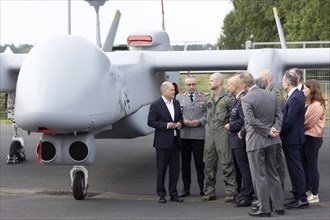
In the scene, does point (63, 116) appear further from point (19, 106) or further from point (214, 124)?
point (214, 124)

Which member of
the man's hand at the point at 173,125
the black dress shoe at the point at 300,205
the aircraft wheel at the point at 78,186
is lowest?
the black dress shoe at the point at 300,205

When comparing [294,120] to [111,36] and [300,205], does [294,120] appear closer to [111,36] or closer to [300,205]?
[300,205]

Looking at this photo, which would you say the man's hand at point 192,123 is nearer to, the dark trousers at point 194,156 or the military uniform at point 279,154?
the dark trousers at point 194,156

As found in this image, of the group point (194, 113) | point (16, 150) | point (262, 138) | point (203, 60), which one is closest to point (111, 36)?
point (203, 60)

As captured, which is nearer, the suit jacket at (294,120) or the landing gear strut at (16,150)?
the suit jacket at (294,120)

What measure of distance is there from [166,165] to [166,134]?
447mm

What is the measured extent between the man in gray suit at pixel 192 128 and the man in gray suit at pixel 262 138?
1.40m

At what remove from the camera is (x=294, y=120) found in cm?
902

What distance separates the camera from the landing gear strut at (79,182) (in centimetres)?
995

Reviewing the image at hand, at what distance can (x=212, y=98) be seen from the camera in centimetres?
988

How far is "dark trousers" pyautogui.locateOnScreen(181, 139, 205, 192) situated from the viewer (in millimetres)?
10195

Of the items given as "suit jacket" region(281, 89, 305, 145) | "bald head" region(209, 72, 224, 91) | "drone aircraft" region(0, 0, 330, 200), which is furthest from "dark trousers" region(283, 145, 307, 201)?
"drone aircraft" region(0, 0, 330, 200)

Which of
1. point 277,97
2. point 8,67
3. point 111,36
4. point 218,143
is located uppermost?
point 111,36

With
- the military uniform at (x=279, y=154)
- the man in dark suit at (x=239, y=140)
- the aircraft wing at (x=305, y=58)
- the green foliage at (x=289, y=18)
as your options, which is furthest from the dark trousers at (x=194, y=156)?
the green foliage at (x=289, y=18)
